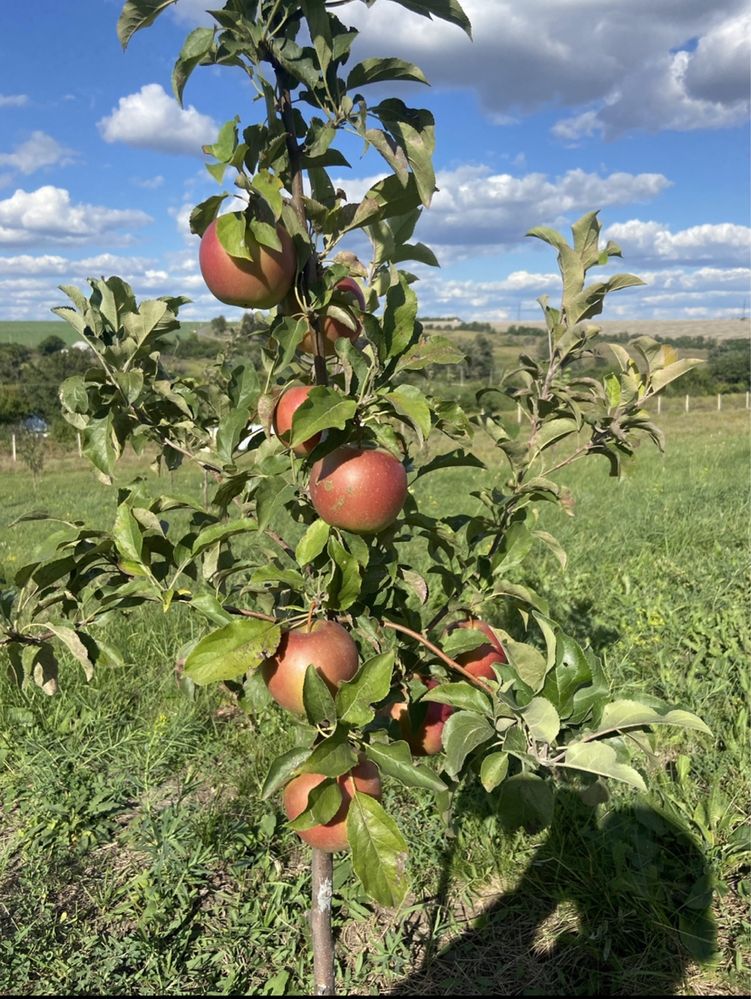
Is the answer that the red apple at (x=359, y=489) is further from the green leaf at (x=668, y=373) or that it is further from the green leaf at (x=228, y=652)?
the green leaf at (x=668, y=373)

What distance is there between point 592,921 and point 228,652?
185 centimetres

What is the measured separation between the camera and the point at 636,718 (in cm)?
109

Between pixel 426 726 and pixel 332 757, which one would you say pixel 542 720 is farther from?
pixel 426 726

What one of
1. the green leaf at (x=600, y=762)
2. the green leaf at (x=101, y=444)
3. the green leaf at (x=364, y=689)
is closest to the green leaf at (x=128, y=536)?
the green leaf at (x=101, y=444)

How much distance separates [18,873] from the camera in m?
2.54

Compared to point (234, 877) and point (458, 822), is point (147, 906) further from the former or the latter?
point (458, 822)

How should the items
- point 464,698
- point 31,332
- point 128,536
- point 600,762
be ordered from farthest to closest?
1. point 31,332
2. point 128,536
3. point 464,698
4. point 600,762

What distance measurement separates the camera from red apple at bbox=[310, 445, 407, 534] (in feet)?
3.88

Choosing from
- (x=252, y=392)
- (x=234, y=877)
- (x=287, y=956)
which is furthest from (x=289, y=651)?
(x=234, y=877)

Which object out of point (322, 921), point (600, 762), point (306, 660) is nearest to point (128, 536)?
point (306, 660)

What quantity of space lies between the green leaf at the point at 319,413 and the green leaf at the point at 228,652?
333mm

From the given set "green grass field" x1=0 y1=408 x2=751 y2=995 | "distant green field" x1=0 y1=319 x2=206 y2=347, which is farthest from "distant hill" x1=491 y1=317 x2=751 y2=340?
"green grass field" x1=0 y1=408 x2=751 y2=995

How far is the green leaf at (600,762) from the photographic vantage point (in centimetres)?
100

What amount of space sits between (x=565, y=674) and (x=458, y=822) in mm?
1772
